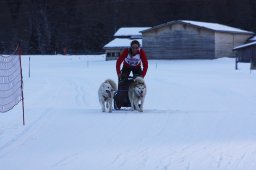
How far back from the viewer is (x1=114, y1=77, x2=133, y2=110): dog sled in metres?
14.8

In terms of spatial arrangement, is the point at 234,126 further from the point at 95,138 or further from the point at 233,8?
the point at 233,8

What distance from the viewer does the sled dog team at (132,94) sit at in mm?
14258

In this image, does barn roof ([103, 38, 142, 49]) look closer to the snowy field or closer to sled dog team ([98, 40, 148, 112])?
the snowy field

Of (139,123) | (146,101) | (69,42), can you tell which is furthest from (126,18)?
(139,123)

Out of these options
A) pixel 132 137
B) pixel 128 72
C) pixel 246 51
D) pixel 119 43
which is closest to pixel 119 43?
pixel 119 43

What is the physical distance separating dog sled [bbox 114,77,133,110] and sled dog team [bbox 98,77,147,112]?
20 cm

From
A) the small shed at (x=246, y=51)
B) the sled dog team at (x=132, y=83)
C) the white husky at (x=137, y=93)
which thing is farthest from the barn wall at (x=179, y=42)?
the white husky at (x=137, y=93)

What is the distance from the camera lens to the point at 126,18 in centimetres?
8431

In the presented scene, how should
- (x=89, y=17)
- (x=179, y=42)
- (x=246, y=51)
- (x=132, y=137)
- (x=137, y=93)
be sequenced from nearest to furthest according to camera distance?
(x=132, y=137)
(x=137, y=93)
(x=246, y=51)
(x=179, y=42)
(x=89, y=17)

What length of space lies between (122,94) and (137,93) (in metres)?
0.62

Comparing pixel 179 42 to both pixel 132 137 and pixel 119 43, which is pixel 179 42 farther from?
pixel 132 137

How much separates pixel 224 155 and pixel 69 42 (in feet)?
240

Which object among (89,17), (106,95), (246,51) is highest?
(89,17)

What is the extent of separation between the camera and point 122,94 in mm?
14766
